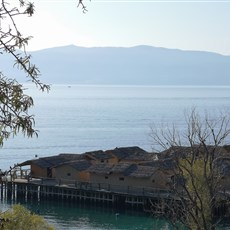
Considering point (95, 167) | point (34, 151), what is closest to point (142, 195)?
point (95, 167)

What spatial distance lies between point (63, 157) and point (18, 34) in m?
50.4

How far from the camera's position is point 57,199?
2020 inches

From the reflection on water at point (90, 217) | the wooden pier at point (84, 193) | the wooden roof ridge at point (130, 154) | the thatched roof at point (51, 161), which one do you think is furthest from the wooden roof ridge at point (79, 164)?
the wooden roof ridge at point (130, 154)

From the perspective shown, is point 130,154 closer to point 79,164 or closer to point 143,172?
point 79,164

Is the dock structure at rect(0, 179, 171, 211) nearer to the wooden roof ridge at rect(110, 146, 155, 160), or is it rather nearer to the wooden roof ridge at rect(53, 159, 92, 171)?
the wooden roof ridge at rect(53, 159, 92, 171)

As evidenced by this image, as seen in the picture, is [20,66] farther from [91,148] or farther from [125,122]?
[125,122]

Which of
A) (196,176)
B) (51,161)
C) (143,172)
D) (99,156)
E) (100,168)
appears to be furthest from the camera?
(99,156)

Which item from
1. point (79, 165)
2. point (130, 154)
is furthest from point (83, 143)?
point (79, 165)

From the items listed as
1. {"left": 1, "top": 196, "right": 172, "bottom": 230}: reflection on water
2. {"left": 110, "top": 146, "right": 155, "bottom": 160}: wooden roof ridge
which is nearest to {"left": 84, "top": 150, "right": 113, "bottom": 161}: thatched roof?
{"left": 110, "top": 146, "right": 155, "bottom": 160}: wooden roof ridge

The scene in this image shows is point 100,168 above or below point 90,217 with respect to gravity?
above

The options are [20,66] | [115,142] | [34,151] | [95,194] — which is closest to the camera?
[20,66]

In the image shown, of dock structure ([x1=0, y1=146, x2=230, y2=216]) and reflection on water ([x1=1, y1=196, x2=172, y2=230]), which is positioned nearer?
reflection on water ([x1=1, y1=196, x2=172, y2=230])

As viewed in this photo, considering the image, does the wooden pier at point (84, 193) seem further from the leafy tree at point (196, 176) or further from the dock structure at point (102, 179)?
the leafy tree at point (196, 176)

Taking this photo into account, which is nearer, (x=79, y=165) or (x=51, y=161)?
(x=79, y=165)
